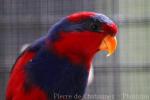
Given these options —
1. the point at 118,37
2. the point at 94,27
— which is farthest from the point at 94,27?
the point at 118,37

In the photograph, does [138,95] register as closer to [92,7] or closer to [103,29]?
[92,7]

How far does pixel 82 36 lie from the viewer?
878 mm

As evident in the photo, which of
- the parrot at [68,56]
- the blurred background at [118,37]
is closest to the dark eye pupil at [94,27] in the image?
the parrot at [68,56]

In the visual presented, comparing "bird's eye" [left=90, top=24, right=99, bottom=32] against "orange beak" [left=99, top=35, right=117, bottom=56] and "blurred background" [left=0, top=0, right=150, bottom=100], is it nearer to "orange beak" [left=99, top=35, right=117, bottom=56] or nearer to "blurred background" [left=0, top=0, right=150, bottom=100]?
"orange beak" [left=99, top=35, right=117, bottom=56]

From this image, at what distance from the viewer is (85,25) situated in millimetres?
870

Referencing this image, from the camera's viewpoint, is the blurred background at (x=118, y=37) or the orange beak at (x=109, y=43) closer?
the orange beak at (x=109, y=43)

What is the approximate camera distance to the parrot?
871 millimetres

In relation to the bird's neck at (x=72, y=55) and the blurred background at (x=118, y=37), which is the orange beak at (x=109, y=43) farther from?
the blurred background at (x=118, y=37)

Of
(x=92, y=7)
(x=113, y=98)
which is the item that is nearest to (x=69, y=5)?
(x=92, y=7)

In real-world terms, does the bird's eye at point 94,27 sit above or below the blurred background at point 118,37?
above

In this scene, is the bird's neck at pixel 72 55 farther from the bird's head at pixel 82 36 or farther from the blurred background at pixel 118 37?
the blurred background at pixel 118 37

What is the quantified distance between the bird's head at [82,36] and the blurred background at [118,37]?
431 mm

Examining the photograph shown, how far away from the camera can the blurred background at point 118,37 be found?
1333 mm

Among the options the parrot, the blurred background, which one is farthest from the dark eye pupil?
the blurred background
